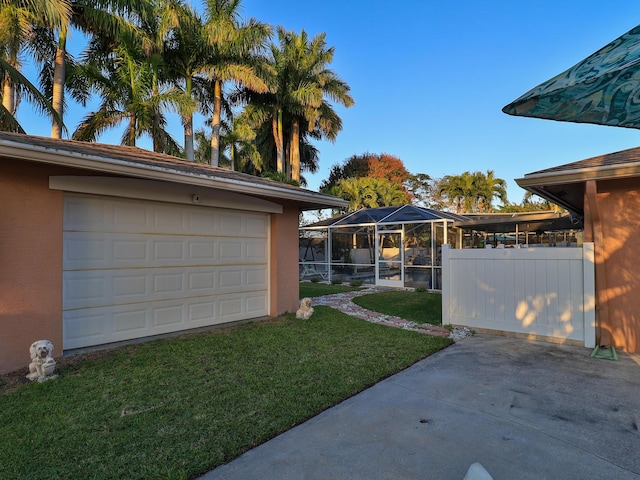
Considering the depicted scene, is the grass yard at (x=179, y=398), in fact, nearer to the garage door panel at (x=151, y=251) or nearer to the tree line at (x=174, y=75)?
the garage door panel at (x=151, y=251)

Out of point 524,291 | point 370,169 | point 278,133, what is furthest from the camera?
point 370,169

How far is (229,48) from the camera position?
16.6m

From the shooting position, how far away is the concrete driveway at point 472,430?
247cm

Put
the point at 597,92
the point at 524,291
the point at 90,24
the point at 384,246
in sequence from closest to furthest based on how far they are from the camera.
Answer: the point at 597,92
the point at 524,291
the point at 90,24
the point at 384,246

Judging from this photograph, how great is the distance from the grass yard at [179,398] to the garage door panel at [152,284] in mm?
777

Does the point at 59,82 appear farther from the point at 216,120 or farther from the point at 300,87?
the point at 300,87

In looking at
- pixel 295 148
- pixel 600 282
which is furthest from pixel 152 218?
pixel 295 148

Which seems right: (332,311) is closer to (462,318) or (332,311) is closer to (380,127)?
(462,318)

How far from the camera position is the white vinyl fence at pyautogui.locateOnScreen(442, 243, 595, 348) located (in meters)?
5.42

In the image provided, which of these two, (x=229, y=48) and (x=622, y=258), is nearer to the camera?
(x=622, y=258)

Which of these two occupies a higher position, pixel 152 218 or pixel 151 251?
pixel 152 218

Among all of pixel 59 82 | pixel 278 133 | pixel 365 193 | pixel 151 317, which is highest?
pixel 278 133

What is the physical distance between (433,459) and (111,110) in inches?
631

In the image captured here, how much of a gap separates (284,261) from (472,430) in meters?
5.44
